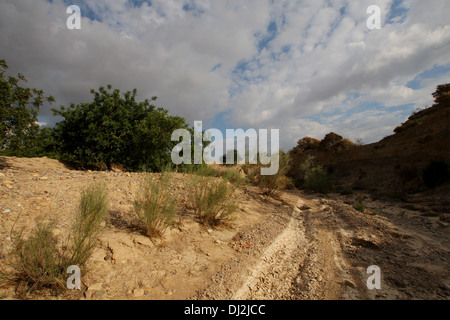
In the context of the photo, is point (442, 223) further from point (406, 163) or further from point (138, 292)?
point (406, 163)

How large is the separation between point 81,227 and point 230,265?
6.96 feet

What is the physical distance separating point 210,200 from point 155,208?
1431 millimetres

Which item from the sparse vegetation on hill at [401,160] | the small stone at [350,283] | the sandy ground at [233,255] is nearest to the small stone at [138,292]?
the sandy ground at [233,255]

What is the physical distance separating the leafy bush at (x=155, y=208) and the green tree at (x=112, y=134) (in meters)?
7.06

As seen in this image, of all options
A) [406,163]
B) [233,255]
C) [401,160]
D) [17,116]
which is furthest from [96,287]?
[401,160]

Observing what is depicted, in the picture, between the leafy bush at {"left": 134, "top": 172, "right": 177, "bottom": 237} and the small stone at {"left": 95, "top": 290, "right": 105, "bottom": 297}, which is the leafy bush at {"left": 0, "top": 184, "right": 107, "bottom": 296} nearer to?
the small stone at {"left": 95, "top": 290, "right": 105, "bottom": 297}

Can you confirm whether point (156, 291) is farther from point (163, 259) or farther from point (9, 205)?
point (9, 205)

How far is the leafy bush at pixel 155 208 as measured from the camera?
3.50 meters

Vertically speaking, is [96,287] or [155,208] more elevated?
[155,208]

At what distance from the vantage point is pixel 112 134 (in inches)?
410

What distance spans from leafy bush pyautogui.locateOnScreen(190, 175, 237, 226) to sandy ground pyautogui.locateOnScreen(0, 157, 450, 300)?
0.25 metres

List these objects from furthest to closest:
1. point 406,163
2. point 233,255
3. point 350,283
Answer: point 406,163
point 233,255
point 350,283

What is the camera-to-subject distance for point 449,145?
39.0ft

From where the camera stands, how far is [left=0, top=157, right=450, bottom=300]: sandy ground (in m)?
2.50
